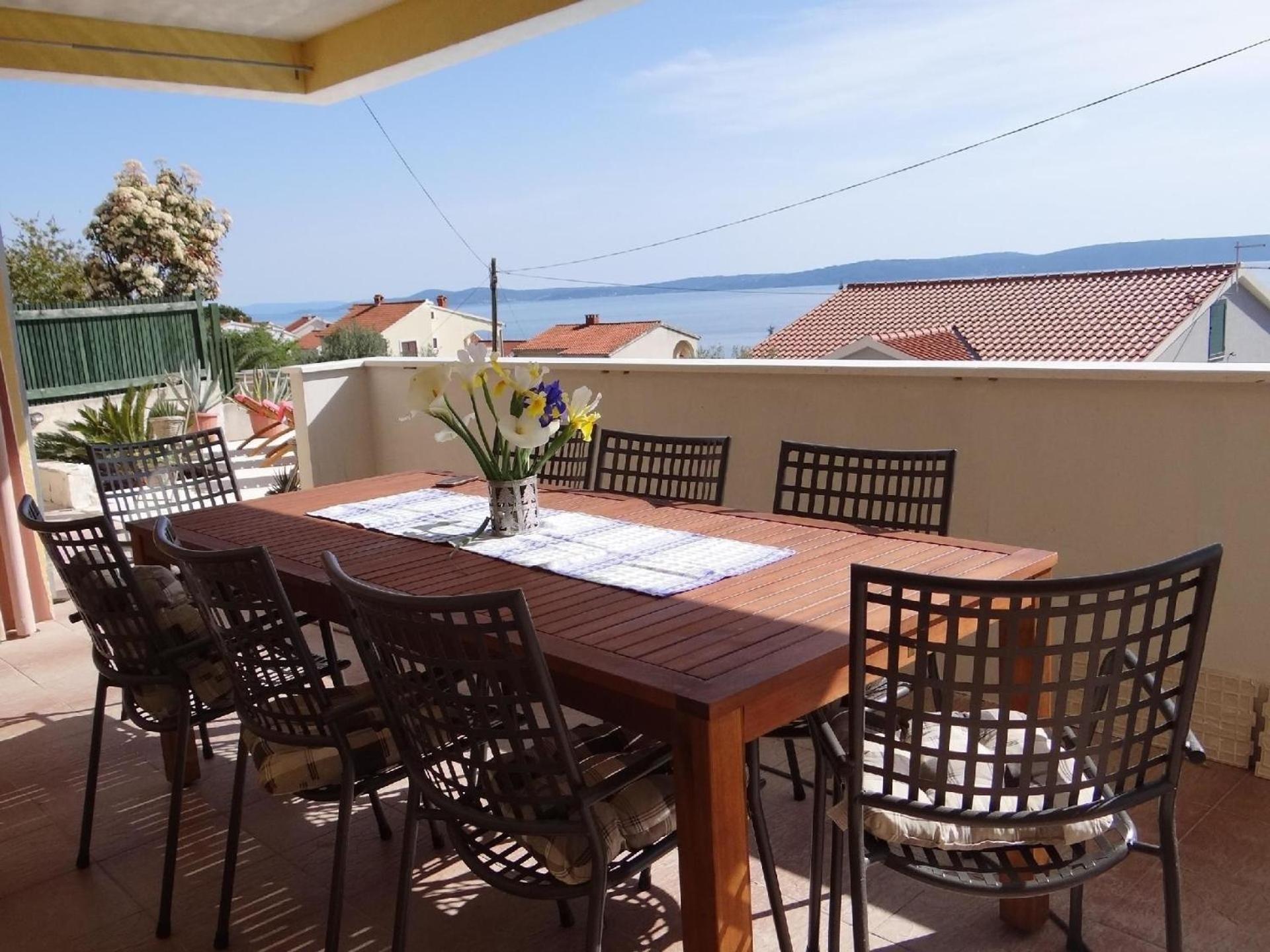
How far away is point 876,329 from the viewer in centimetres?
2266

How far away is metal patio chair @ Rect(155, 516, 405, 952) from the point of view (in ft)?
6.27

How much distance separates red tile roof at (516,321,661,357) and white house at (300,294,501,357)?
4.47 metres

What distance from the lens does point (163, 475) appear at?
3.56 metres

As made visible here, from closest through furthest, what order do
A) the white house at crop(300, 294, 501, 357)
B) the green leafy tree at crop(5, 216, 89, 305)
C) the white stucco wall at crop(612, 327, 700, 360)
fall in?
the green leafy tree at crop(5, 216, 89, 305) < the white stucco wall at crop(612, 327, 700, 360) < the white house at crop(300, 294, 501, 357)

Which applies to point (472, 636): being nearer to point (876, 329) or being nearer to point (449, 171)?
point (876, 329)

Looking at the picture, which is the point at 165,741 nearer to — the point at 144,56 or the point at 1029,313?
the point at 144,56

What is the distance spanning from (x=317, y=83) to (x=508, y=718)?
467 centimetres

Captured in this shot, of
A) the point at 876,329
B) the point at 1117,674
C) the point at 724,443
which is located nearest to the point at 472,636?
the point at 1117,674

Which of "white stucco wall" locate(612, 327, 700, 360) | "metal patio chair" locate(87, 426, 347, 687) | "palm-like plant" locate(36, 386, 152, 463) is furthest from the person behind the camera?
"white stucco wall" locate(612, 327, 700, 360)

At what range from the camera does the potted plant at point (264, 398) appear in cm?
812

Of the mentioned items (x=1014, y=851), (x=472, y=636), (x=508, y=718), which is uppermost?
(x=472, y=636)

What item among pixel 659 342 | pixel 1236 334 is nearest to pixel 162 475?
pixel 1236 334

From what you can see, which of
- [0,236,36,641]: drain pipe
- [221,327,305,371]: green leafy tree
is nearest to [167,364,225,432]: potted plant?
[0,236,36,641]: drain pipe

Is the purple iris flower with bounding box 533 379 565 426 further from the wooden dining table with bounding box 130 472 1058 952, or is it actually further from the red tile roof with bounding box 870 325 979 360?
the red tile roof with bounding box 870 325 979 360
